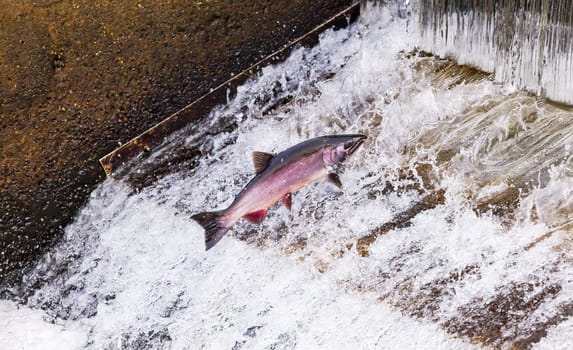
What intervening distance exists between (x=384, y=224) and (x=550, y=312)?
0.91 m

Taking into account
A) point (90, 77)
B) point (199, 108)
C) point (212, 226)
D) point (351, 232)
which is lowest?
point (351, 232)

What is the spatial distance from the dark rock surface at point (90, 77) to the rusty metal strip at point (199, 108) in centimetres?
10

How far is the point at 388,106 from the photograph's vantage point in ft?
12.8

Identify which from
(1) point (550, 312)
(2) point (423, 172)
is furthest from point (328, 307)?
(1) point (550, 312)

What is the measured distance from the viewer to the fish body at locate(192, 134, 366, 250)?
11.2 ft

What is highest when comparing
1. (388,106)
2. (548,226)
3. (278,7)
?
(278,7)

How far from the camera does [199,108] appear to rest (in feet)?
13.8

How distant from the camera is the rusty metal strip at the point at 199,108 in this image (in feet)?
13.8

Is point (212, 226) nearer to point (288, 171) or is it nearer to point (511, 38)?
point (288, 171)

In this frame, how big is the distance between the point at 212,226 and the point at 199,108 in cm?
88

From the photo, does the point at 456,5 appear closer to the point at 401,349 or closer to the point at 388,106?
the point at 388,106

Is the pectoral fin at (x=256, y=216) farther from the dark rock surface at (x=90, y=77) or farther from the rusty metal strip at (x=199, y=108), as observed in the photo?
the dark rock surface at (x=90, y=77)

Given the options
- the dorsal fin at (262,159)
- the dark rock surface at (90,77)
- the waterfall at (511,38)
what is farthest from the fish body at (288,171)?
the dark rock surface at (90,77)

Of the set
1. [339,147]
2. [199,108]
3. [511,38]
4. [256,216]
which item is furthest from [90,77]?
[511,38]
